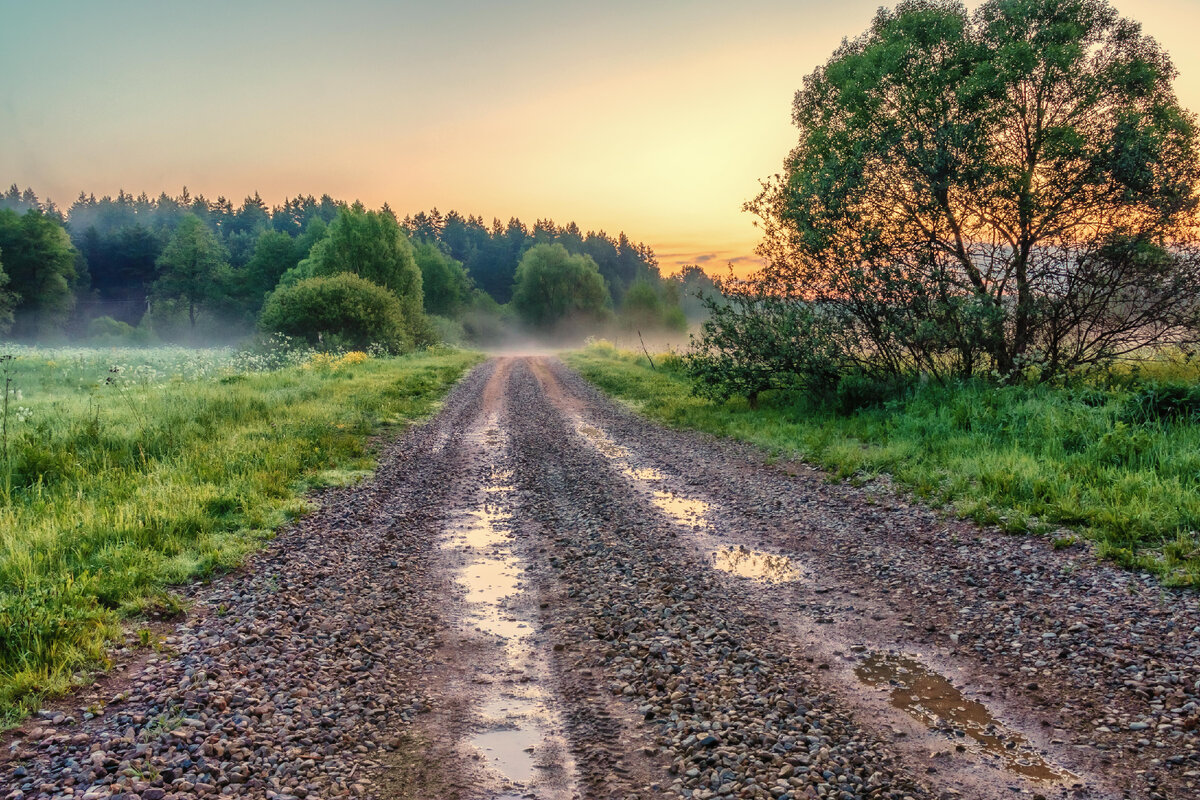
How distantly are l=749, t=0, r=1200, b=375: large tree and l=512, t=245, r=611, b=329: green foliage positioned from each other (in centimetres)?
8294

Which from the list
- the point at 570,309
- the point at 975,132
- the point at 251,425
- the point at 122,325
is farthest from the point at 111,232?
the point at 975,132

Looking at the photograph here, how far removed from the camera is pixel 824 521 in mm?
8648

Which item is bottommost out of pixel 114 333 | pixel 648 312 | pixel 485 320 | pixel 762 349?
pixel 762 349

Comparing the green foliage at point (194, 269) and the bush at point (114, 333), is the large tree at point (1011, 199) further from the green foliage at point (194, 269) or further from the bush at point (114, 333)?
the green foliage at point (194, 269)

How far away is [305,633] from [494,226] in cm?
18876

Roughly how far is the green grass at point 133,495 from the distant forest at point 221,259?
11648mm

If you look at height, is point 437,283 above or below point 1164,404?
above

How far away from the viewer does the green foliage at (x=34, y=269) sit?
2960 inches

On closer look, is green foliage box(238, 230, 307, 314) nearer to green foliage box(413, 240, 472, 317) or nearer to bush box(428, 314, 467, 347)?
green foliage box(413, 240, 472, 317)

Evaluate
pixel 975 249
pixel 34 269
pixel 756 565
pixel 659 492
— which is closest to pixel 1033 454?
pixel 756 565

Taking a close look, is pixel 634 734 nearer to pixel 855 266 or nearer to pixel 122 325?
pixel 855 266

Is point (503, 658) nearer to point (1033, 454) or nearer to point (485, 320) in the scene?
point (1033, 454)

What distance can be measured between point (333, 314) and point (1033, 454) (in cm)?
3905

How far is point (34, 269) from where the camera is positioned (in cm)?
7638
